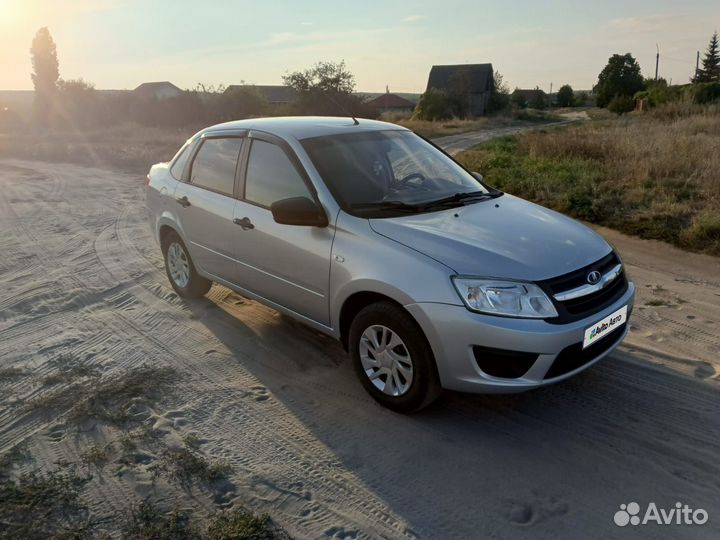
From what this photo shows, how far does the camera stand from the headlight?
10.6 feet

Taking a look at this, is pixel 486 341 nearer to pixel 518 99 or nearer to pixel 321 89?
pixel 321 89

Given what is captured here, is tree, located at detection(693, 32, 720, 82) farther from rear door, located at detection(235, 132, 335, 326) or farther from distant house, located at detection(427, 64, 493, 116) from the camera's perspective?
rear door, located at detection(235, 132, 335, 326)

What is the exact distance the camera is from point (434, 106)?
47.4m

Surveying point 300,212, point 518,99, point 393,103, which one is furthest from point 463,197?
point 393,103

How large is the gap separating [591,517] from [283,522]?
1460 mm

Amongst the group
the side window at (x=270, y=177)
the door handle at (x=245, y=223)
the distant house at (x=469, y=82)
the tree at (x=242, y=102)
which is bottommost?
the door handle at (x=245, y=223)

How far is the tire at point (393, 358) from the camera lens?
3.43 meters

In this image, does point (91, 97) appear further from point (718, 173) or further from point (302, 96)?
point (718, 173)

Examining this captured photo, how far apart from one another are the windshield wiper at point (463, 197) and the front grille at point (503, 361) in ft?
4.15

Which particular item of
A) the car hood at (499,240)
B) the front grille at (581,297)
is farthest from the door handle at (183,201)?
the front grille at (581,297)

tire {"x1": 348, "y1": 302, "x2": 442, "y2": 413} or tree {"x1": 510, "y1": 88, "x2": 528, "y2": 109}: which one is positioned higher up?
tree {"x1": 510, "y1": 88, "x2": 528, "y2": 109}

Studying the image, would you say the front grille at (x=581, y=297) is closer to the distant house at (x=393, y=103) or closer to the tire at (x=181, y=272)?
the tire at (x=181, y=272)

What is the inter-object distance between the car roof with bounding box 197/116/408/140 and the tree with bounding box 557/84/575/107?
8014 centimetres

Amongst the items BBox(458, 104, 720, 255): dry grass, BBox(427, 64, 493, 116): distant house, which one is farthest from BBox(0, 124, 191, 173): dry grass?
BBox(427, 64, 493, 116): distant house
